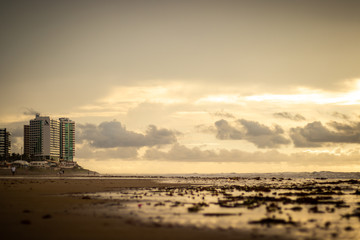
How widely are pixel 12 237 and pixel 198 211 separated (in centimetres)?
1261

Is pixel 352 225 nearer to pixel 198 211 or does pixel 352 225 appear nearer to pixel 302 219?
pixel 302 219

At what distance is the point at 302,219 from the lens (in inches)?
803

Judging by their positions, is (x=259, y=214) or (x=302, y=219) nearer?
(x=302, y=219)

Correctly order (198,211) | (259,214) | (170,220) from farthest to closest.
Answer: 1. (198,211)
2. (259,214)
3. (170,220)

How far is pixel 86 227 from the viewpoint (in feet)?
56.2

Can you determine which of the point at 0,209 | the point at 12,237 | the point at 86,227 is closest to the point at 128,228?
the point at 86,227

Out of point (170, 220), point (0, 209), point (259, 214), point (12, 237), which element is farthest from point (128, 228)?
point (0, 209)

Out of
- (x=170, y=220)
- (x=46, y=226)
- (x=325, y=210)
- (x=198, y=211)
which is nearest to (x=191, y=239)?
(x=170, y=220)

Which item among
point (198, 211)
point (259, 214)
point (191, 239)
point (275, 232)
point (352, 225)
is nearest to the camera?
point (191, 239)

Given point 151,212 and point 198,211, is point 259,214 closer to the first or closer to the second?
point 198,211

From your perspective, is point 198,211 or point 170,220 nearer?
point 170,220

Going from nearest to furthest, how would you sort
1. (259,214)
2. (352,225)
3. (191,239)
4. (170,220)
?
(191,239), (352,225), (170,220), (259,214)

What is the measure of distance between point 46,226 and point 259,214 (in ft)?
43.0

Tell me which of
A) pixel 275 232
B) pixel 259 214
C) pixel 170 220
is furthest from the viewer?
pixel 259 214
